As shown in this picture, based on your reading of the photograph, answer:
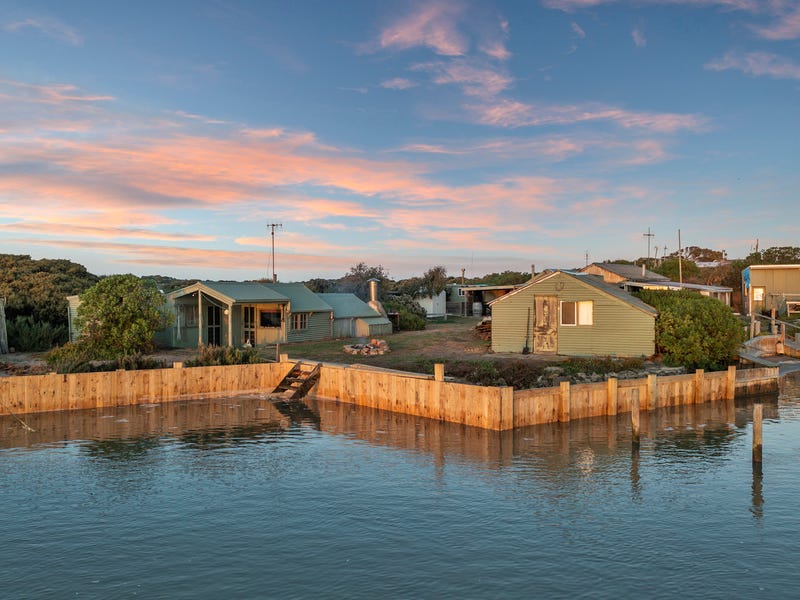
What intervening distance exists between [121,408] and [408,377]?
11888 mm

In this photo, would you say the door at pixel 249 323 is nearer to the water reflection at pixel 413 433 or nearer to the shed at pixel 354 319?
the shed at pixel 354 319

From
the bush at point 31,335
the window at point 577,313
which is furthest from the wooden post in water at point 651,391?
the bush at point 31,335

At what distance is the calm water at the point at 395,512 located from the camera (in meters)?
11.7

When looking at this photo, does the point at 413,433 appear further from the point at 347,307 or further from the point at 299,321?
the point at 347,307

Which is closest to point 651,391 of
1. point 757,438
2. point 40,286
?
point 757,438

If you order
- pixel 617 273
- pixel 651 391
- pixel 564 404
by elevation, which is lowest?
pixel 564 404

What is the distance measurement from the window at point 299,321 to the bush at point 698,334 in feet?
80.1

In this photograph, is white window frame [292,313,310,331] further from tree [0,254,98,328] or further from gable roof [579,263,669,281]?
gable roof [579,263,669,281]

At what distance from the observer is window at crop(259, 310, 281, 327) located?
45.8 metres

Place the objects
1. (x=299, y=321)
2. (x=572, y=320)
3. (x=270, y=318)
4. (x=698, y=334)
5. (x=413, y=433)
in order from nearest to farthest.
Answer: (x=413, y=433), (x=698, y=334), (x=572, y=320), (x=270, y=318), (x=299, y=321)

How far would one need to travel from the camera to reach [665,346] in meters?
35.0

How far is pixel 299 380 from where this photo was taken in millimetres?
30875

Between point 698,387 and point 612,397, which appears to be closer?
point 612,397

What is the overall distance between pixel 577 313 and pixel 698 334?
659 cm
